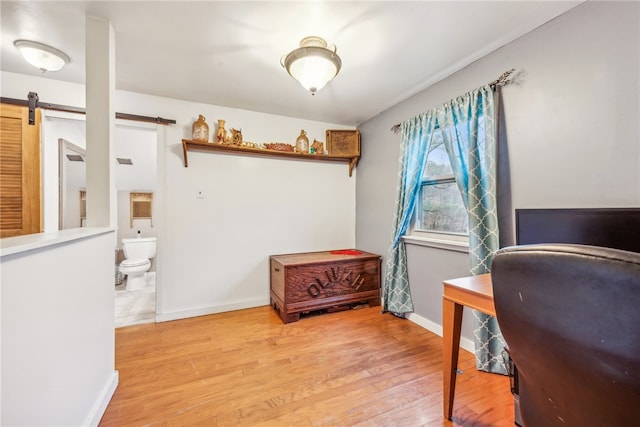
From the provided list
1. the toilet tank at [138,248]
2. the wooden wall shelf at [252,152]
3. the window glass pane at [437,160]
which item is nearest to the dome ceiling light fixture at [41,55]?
the wooden wall shelf at [252,152]

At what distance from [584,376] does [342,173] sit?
289 cm

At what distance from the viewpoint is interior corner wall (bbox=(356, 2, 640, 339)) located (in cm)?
121

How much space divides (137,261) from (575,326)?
4.33 meters

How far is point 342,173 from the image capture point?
330cm

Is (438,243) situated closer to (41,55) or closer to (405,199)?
(405,199)

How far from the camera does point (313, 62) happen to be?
153 centimetres

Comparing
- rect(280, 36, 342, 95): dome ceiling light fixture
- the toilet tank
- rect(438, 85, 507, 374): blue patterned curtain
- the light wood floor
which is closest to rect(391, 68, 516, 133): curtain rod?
rect(438, 85, 507, 374): blue patterned curtain

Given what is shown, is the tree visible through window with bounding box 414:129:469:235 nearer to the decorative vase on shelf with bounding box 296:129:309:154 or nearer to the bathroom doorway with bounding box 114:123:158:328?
the decorative vase on shelf with bounding box 296:129:309:154

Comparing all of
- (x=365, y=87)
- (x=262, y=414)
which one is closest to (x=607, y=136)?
(x=365, y=87)

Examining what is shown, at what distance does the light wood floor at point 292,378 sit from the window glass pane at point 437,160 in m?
1.47

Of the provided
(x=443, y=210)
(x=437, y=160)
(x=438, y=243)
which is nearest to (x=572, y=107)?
(x=437, y=160)

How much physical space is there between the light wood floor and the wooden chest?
24 centimetres

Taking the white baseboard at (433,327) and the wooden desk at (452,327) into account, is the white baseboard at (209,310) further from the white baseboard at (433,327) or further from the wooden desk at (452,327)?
the wooden desk at (452,327)

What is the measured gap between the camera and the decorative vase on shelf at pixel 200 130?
8.14ft
